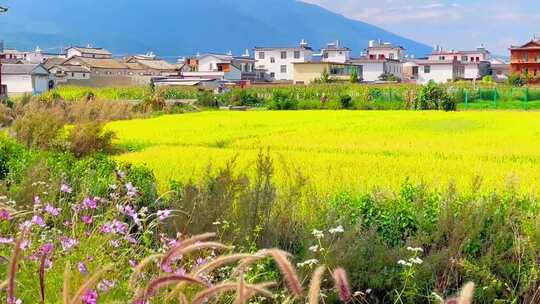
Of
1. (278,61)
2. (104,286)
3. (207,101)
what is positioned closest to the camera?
(104,286)

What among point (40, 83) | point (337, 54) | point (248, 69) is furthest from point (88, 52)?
point (40, 83)

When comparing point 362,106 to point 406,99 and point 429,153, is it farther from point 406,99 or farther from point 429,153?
point 429,153

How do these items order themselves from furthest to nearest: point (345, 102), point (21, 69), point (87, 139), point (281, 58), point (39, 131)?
point (281, 58) → point (21, 69) → point (345, 102) → point (87, 139) → point (39, 131)

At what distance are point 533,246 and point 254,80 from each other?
8105 centimetres

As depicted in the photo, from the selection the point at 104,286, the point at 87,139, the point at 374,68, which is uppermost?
the point at 374,68

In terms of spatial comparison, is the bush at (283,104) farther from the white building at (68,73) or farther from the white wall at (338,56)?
the white wall at (338,56)

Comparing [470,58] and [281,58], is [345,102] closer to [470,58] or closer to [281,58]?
[281,58]

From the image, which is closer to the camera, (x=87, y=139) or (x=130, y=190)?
(x=130, y=190)

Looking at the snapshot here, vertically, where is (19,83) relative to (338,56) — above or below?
below

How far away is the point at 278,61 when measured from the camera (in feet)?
313

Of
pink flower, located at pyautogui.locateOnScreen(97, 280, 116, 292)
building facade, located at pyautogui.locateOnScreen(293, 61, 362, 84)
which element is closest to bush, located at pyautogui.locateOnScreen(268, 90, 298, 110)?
building facade, located at pyautogui.locateOnScreen(293, 61, 362, 84)

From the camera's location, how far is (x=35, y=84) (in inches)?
2569

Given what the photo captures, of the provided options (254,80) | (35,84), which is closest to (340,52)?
(254,80)

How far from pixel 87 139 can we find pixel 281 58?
262 ft
